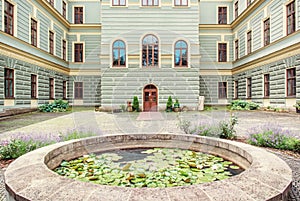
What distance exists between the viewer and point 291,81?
14148mm

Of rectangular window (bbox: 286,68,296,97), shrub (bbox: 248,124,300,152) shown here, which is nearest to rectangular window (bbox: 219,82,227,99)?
rectangular window (bbox: 286,68,296,97)

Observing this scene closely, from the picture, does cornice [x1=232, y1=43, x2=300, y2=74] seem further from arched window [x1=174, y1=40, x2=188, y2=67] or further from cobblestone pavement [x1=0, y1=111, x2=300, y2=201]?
arched window [x1=174, y1=40, x2=188, y2=67]

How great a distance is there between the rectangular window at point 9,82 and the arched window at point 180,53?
11.4 m

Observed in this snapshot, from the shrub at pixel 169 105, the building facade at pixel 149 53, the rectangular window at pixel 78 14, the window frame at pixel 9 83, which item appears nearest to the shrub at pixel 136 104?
the building facade at pixel 149 53

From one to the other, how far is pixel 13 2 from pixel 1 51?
3703 mm

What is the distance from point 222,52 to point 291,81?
10.6 meters

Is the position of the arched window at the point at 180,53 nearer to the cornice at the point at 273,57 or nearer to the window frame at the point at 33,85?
the cornice at the point at 273,57

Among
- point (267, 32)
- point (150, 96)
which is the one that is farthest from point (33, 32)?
point (267, 32)

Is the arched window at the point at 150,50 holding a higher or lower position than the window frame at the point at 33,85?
higher

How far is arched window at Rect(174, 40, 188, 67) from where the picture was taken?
17.0 metres

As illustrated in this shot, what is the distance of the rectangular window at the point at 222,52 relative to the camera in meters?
23.8

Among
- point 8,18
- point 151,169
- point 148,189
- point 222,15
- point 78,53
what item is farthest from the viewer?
point 222,15

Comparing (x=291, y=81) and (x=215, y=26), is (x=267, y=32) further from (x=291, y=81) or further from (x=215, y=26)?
(x=215, y=26)

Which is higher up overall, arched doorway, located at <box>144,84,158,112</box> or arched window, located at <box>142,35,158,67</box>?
arched window, located at <box>142,35,158,67</box>
